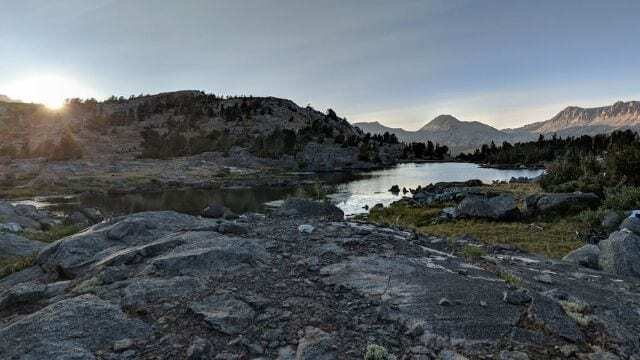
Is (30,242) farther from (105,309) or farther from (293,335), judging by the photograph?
(293,335)

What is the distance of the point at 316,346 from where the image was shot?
27.1ft

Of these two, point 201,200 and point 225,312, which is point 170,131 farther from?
point 225,312

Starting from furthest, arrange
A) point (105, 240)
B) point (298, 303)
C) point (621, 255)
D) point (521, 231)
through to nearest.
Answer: point (521, 231), point (105, 240), point (621, 255), point (298, 303)

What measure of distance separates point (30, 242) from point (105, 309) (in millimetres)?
15523

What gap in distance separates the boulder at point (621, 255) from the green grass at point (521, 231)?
337 cm

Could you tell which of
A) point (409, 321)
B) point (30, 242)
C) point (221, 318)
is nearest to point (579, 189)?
point (409, 321)

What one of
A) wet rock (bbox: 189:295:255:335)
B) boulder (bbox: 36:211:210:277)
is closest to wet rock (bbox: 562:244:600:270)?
wet rock (bbox: 189:295:255:335)

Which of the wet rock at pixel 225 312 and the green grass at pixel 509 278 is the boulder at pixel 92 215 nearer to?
the wet rock at pixel 225 312

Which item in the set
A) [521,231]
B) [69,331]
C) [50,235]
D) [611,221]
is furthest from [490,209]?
[50,235]

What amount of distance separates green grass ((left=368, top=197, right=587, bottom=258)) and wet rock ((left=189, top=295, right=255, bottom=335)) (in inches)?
564

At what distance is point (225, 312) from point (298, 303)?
5.73 ft

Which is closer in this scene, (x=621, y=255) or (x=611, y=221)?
(x=621, y=255)

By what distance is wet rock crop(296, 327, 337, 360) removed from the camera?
799cm

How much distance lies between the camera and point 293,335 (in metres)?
8.82
